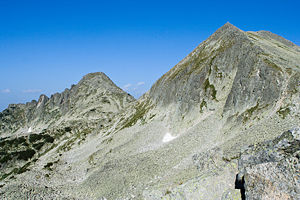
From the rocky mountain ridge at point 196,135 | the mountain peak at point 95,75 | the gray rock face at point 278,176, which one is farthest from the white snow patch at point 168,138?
the mountain peak at point 95,75

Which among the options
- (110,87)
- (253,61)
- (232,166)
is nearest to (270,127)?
(232,166)

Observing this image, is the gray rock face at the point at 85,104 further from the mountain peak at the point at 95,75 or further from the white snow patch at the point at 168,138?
the white snow patch at the point at 168,138

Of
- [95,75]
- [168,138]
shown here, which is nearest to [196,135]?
[168,138]

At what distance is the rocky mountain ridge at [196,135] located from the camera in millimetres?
25000

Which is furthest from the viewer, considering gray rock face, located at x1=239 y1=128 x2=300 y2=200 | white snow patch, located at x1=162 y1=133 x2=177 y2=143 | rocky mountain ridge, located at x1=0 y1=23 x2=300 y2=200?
white snow patch, located at x1=162 y1=133 x2=177 y2=143

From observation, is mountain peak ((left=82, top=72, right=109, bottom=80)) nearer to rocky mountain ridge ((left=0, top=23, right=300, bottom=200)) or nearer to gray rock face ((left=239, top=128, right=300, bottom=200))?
rocky mountain ridge ((left=0, top=23, right=300, bottom=200))

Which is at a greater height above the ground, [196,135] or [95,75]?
[95,75]

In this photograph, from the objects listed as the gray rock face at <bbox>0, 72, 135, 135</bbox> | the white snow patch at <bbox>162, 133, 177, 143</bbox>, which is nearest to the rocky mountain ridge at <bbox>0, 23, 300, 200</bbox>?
the white snow patch at <bbox>162, 133, 177, 143</bbox>

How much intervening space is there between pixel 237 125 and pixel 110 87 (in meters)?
147

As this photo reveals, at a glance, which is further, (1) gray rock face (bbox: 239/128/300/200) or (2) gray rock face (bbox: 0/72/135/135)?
(2) gray rock face (bbox: 0/72/135/135)

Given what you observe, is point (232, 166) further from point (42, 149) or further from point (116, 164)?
point (42, 149)

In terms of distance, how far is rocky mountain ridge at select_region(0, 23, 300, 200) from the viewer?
25.0m

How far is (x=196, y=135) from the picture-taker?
43.7 m

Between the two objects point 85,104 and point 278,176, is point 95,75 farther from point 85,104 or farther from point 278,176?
point 278,176
